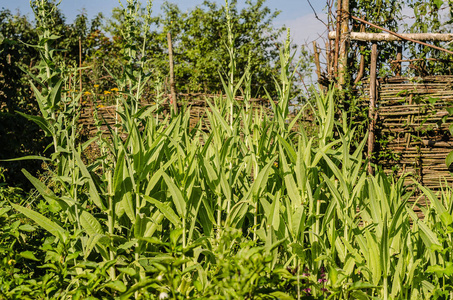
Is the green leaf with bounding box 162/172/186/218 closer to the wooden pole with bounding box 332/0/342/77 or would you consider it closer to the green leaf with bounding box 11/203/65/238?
the green leaf with bounding box 11/203/65/238

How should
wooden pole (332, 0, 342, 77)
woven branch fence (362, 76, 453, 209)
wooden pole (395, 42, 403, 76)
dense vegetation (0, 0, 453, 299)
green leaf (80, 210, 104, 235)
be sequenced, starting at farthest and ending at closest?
wooden pole (395, 42, 403, 76), wooden pole (332, 0, 342, 77), woven branch fence (362, 76, 453, 209), green leaf (80, 210, 104, 235), dense vegetation (0, 0, 453, 299)

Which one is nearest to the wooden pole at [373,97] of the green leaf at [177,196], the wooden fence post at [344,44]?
the wooden fence post at [344,44]

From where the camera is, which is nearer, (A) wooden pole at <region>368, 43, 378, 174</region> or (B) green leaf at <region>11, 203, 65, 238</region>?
(B) green leaf at <region>11, 203, 65, 238</region>

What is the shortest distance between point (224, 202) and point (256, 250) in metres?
0.54

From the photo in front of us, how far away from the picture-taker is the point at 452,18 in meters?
4.52

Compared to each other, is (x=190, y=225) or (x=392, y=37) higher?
(x=392, y=37)

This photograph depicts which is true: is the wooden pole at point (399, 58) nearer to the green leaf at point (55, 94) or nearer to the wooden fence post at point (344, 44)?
the wooden fence post at point (344, 44)

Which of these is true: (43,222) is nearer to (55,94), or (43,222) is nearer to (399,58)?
(55,94)

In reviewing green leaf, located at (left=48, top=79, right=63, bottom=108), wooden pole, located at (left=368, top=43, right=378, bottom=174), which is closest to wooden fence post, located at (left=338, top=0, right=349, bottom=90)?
wooden pole, located at (left=368, top=43, right=378, bottom=174)

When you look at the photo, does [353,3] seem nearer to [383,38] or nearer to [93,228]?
[383,38]

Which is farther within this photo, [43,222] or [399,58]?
[399,58]

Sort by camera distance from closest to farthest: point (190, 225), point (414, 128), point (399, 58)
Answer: point (190, 225) → point (414, 128) → point (399, 58)

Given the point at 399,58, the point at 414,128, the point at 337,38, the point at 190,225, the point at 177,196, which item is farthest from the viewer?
the point at 399,58

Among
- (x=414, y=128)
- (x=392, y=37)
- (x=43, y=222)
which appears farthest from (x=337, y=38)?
(x=43, y=222)
